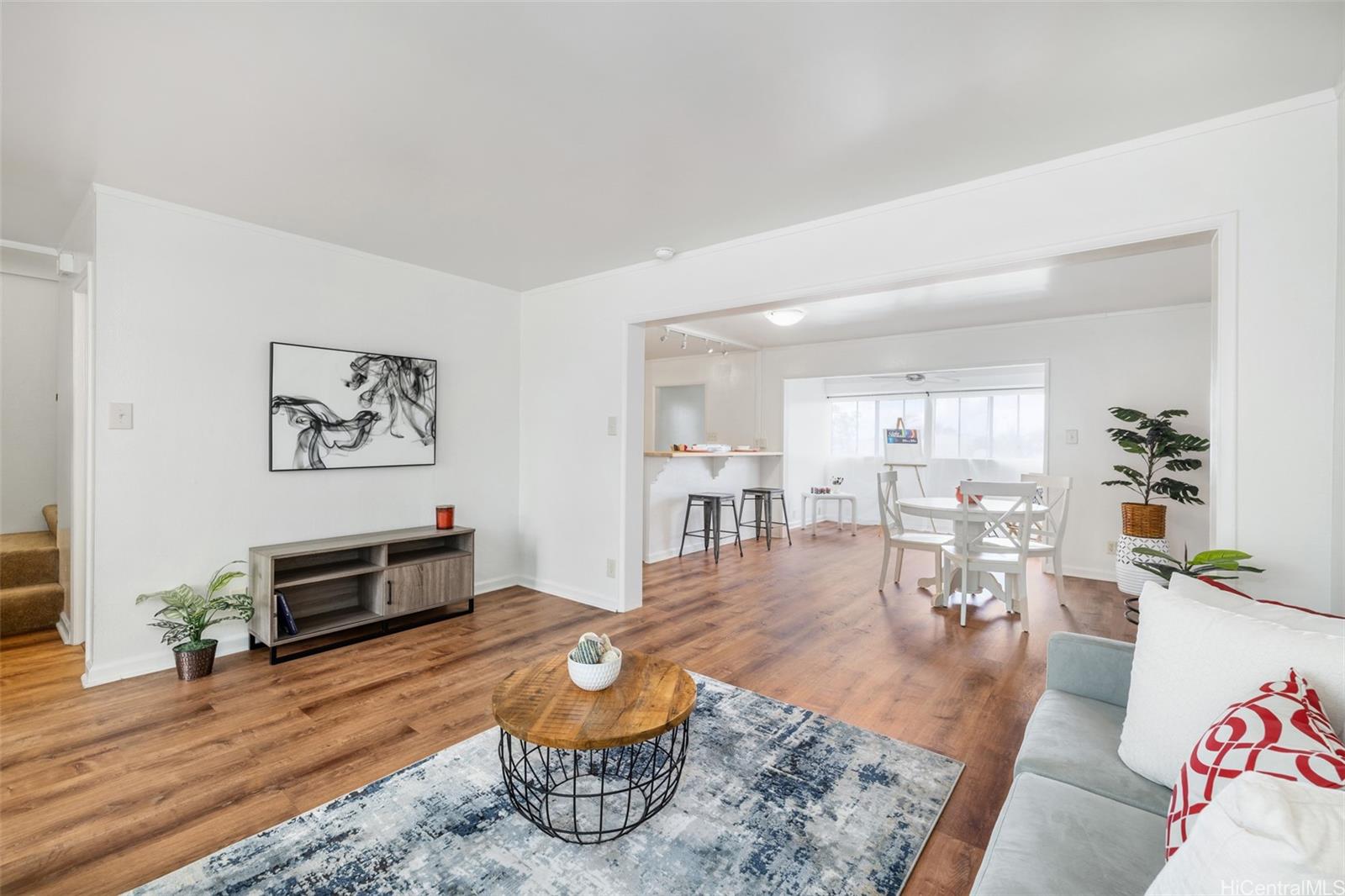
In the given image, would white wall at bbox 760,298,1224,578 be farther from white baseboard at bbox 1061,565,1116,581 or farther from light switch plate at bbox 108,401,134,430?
light switch plate at bbox 108,401,134,430

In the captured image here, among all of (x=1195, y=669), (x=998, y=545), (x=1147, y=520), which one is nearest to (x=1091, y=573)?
(x=1147, y=520)

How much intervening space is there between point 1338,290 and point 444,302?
4.60m

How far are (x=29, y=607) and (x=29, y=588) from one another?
6.0 inches

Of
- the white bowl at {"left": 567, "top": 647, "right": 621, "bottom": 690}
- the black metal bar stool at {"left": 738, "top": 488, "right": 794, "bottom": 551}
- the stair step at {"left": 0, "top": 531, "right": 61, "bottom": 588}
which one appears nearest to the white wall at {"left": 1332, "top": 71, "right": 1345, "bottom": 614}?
the white bowl at {"left": 567, "top": 647, "right": 621, "bottom": 690}

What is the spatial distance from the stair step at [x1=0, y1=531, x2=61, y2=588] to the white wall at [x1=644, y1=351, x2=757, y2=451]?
5.57 metres

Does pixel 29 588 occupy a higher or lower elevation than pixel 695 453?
lower

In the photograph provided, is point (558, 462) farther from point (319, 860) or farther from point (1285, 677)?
point (1285, 677)

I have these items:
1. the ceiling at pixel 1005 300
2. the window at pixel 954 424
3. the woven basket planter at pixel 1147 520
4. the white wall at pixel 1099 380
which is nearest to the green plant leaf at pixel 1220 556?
the ceiling at pixel 1005 300

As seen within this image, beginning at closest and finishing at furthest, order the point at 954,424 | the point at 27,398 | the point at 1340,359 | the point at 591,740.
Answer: the point at 591,740, the point at 1340,359, the point at 27,398, the point at 954,424

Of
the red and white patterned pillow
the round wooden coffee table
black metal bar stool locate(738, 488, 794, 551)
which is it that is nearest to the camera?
the red and white patterned pillow

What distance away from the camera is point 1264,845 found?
0.66 m

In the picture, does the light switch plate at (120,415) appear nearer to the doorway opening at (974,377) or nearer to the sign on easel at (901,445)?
the doorway opening at (974,377)

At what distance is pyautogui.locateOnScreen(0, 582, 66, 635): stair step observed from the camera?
3346 mm

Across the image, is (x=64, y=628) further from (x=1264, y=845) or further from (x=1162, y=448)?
(x=1162, y=448)
